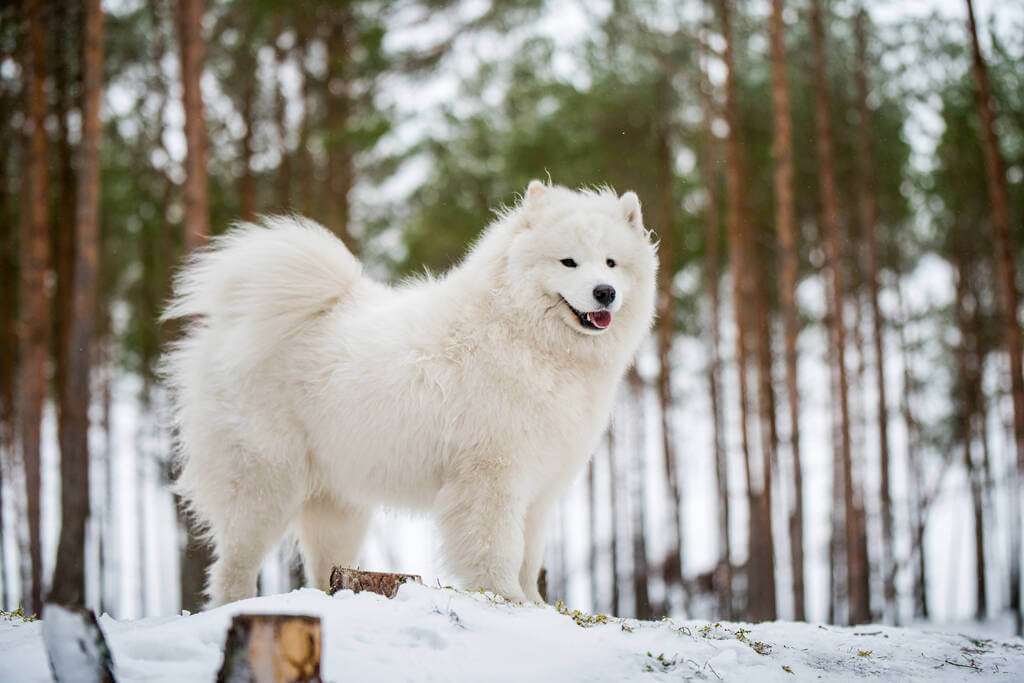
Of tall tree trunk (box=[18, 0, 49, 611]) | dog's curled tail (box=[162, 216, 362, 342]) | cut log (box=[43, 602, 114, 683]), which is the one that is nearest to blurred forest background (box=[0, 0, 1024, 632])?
tall tree trunk (box=[18, 0, 49, 611])

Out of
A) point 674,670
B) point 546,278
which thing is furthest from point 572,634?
point 546,278

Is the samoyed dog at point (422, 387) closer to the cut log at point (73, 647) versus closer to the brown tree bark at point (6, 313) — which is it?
the cut log at point (73, 647)

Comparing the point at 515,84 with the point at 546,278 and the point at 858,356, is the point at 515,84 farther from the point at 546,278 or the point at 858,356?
the point at 546,278

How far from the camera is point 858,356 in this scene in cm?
1515

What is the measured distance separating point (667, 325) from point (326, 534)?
10.4m

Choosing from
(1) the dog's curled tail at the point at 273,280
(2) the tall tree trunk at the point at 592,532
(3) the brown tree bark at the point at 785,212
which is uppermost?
(3) the brown tree bark at the point at 785,212

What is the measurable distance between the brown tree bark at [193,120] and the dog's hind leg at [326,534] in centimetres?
398

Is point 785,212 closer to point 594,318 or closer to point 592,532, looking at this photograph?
point 594,318

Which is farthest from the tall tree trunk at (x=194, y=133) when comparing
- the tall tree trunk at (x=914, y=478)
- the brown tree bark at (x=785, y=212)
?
the tall tree trunk at (x=914, y=478)

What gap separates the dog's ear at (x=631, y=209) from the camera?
15.9ft

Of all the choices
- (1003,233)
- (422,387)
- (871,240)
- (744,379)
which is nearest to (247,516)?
(422,387)

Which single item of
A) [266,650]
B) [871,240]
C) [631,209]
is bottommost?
[266,650]

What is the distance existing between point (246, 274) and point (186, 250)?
→ 344 centimetres

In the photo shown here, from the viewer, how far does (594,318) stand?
448 centimetres
